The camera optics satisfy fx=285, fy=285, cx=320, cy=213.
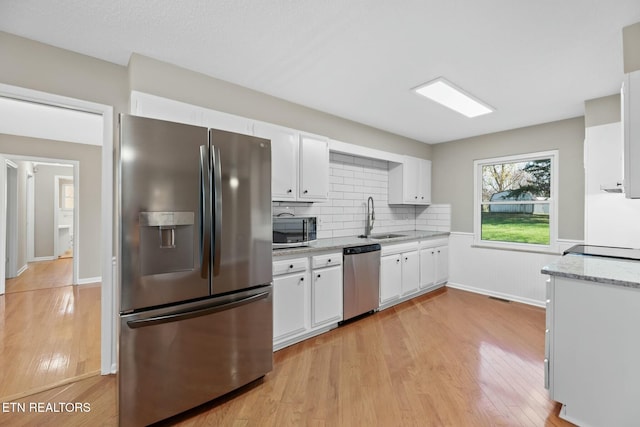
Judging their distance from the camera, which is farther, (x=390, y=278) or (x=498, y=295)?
(x=498, y=295)

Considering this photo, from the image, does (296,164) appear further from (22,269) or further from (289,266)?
(22,269)

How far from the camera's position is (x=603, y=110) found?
2.96 metres

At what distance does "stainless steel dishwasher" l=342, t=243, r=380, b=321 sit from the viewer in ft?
10.4

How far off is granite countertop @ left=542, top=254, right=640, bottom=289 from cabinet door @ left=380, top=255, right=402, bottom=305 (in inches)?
71.2

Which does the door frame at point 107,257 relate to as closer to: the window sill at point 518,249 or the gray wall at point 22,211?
the window sill at point 518,249

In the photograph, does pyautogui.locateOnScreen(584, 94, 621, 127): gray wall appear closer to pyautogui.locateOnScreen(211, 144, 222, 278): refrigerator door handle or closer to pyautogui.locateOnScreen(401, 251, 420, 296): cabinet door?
pyautogui.locateOnScreen(401, 251, 420, 296): cabinet door

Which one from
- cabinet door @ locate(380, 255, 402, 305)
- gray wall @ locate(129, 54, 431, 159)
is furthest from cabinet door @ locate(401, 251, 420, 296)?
gray wall @ locate(129, 54, 431, 159)

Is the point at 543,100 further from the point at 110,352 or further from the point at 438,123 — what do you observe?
the point at 110,352

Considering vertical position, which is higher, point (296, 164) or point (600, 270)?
point (296, 164)

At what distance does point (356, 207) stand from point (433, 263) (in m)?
1.57

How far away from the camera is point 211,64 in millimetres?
2357

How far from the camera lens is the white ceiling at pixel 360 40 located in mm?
1689

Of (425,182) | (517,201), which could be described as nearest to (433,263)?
(425,182)

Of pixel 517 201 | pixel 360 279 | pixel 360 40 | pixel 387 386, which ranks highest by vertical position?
pixel 360 40
